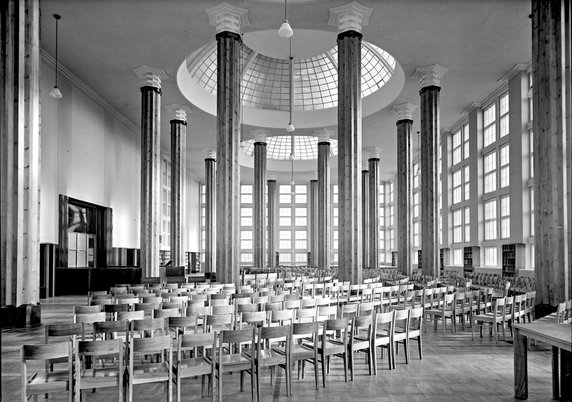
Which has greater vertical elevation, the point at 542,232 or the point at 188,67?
the point at 188,67

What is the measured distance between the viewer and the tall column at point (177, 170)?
2752 centimetres

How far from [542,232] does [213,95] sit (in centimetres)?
2168

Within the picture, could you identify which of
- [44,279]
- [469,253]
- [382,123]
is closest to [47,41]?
[44,279]

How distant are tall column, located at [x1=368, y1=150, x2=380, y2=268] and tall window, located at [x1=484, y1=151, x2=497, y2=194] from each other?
11775 millimetres

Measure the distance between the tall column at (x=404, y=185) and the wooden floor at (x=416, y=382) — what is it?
690 inches

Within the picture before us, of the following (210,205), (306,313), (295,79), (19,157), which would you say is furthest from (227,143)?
(210,205)

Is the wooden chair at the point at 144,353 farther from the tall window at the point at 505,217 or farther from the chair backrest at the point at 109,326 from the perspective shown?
the tall window at the point at 505,217

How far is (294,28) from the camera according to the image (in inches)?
774

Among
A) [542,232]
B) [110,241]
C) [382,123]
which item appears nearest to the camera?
[542,232]

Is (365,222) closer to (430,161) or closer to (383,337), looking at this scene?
(430,161)

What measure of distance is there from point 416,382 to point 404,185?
21220 mm

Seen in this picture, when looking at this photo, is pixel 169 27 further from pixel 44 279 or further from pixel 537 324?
pixel 537 324

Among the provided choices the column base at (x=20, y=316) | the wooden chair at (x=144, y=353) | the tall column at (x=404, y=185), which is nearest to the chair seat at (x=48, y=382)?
the wooden chair at (x=144, y=353)

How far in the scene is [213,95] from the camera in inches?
1162
